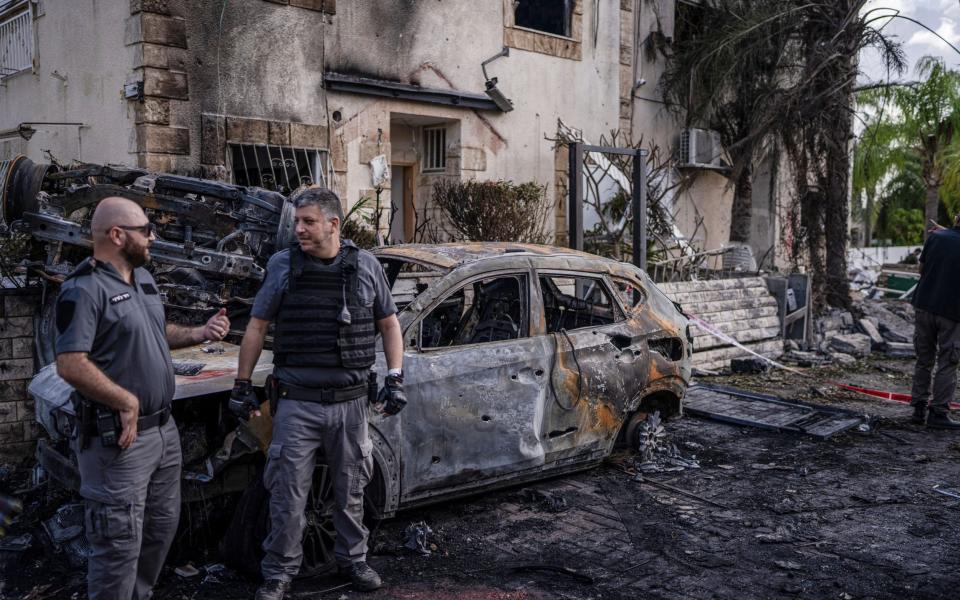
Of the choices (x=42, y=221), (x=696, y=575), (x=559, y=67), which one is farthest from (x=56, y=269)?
(x=559, y=67)

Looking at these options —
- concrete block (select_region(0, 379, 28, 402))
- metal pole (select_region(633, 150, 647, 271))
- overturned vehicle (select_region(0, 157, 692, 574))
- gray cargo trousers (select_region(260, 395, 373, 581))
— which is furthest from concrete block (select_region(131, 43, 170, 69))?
gray cargo trousers (select_region(260, 395, 373, 581))

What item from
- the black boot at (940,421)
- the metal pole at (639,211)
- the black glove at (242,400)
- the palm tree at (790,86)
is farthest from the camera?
the palm tree at (790,86)

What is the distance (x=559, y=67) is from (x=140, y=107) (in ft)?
21.5

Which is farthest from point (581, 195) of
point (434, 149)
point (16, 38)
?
point (16, 38)

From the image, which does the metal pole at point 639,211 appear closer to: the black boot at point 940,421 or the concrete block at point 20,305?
the black boot at point 940,421

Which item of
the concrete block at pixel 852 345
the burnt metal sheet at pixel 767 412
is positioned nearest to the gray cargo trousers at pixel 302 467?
the burnt metal sheet at pixel 767 412

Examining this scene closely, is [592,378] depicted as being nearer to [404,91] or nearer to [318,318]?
[318,318]

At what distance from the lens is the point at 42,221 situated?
552 cm

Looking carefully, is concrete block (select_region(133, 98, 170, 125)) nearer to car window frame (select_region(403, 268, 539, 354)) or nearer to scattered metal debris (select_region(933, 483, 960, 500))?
car window frame (select_region(403, 268, 539, 354))

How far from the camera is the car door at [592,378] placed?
556cm

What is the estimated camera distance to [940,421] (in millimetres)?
7980

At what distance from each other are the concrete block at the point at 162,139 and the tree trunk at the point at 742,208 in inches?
419

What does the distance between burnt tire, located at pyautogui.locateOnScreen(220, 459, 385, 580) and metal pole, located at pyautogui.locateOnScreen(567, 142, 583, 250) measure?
18.6ft

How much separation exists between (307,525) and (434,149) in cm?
849
